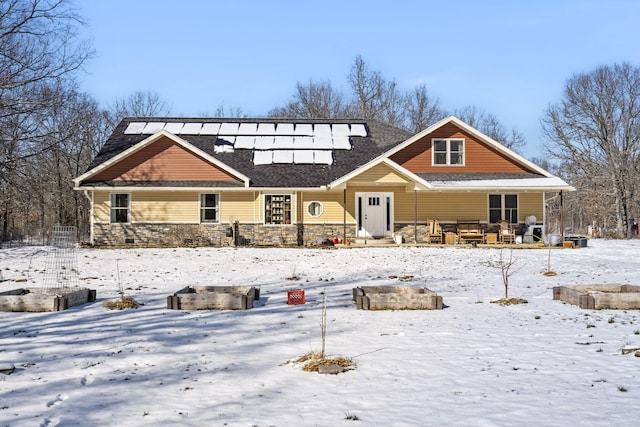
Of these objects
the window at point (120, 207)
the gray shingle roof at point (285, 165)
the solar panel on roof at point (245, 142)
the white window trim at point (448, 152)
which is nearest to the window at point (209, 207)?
the gray shingle roof at point (285, 165)

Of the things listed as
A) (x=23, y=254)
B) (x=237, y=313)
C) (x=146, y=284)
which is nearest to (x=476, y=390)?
(x=237, y=313)

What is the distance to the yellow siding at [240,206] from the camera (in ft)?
87.3

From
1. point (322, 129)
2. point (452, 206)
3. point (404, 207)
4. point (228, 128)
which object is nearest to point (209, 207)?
point (228, 128)

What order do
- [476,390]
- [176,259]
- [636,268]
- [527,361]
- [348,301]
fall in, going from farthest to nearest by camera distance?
1. [176,259]
2. [636,268]
3. [348,301]
4. [527,361]
5. [476,390]

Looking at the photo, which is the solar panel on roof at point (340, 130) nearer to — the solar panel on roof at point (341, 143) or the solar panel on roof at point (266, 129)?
the solar panel on roof at point (341, 143)

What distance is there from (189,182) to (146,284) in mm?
12531

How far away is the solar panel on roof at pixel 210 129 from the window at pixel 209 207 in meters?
5.83

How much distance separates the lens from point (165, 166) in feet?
87.2

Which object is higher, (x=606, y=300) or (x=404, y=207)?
(x=404, y=207)

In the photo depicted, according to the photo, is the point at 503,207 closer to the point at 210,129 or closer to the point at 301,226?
the point at 301,226

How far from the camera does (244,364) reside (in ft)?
24.0

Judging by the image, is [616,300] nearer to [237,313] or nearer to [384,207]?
[237,313]

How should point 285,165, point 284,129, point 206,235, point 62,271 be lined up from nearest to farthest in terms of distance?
1. point 62,271
2. point 206,235
3. point 285,165
4. point 284,129

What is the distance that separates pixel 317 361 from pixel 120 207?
71.4 feet
